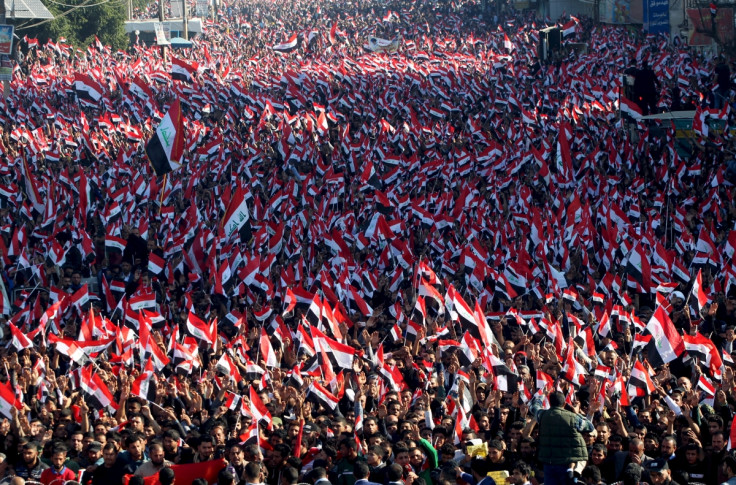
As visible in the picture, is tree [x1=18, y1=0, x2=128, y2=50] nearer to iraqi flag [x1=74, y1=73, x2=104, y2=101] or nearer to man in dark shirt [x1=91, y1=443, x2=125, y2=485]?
iraqi flag [x1=74, y1=73, x2=104, y2=101]

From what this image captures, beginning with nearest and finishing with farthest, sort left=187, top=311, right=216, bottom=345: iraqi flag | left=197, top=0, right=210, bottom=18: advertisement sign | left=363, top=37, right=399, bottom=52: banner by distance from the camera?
left=187, top=311, right=216, bottom=345: iraqi flag
left=363, top=37, right=399, bottom=52: banner
left=197, top=0, right=210, bottom=18: advertisement sign

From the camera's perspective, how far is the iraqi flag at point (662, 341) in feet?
39.6

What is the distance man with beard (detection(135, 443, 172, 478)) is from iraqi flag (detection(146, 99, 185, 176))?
11.9 m

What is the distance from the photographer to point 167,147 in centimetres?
2064

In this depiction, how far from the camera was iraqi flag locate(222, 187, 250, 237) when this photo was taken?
18.6 m

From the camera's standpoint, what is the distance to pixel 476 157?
938 inches

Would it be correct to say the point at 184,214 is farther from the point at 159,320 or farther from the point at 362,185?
the point at 159,320

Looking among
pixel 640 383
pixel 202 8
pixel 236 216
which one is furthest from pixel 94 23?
pixel 640 383

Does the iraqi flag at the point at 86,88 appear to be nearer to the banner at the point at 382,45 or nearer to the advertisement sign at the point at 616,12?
the banner at the point at 382,45

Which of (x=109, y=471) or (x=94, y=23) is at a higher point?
(x=109, y=471)

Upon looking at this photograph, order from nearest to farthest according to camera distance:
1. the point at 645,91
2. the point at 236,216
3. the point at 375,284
Result: the point at 375,284, the point at 236,216, the point at 645,91

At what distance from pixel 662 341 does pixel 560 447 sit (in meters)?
3.79

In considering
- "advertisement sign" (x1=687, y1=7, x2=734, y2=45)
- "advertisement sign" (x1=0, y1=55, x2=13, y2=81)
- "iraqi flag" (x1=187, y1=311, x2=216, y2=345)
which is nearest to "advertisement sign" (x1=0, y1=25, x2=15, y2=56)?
"advertisement sign" (x1=0, y1=55, x2=13, y2=81)

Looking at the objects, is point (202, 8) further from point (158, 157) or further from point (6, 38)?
point (158, 157)
